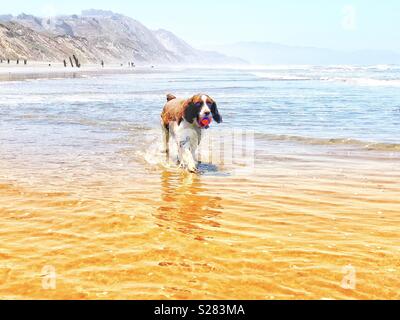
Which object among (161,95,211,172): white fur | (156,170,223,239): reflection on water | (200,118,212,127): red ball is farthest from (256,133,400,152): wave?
(156,170,223,239): reflection on water

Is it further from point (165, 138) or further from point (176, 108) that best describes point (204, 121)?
point (165, 138)

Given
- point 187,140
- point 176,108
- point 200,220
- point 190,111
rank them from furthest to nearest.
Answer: point 176,108, point 187,140, point 190,111, point 200,220

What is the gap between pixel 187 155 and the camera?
32.8 feet

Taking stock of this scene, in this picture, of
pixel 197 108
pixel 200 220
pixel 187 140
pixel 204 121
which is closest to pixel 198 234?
pixel 200 220

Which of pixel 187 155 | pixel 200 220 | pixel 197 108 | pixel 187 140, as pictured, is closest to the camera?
pixel 200 220

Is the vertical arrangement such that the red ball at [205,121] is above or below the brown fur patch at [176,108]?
below

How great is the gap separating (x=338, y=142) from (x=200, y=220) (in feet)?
26.4

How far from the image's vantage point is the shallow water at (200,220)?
4504mm

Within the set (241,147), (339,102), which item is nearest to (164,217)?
(241,147)

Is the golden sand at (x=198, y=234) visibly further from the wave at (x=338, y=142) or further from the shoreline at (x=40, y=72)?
the shoreline at (x=40, y=72)

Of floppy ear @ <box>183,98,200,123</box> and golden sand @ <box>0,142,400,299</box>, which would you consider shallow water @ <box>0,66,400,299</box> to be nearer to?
golden sand @ <box>0,142,400,299</box>

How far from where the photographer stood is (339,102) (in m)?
25.3

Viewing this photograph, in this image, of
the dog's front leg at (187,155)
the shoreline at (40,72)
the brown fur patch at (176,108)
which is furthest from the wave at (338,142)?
the shoreline at (40,72)

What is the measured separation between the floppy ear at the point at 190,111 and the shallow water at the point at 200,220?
1.11 metres
